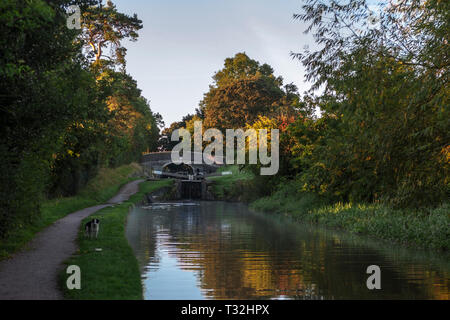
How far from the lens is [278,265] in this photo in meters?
14.2

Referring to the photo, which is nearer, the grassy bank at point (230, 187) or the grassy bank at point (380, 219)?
the grassy bank at point (380, 219)

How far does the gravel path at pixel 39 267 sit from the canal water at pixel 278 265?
1938mm

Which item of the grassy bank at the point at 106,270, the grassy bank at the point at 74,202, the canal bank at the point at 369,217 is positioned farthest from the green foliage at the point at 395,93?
the grassy bank at the point at 74,202

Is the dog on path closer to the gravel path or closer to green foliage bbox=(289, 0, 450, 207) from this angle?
the gravel path

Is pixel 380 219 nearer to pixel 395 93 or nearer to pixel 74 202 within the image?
pixel 395 93

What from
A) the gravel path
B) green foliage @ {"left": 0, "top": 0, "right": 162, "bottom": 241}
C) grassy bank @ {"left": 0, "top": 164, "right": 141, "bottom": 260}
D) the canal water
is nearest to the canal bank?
the canal water

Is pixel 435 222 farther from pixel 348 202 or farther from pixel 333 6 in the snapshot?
pixel 348 202

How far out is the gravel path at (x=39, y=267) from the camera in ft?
30.4

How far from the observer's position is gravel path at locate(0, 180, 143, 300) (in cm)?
927

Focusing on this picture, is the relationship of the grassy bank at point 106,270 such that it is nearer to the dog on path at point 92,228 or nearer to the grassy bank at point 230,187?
the dog on path at point 92,228

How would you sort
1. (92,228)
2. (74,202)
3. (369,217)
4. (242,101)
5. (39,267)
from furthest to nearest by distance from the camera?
(242,101) < (74,202) < (369,217) < (92,228) < (39,267)

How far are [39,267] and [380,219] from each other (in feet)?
45.4

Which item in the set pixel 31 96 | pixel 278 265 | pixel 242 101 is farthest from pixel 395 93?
pixel 242 101
